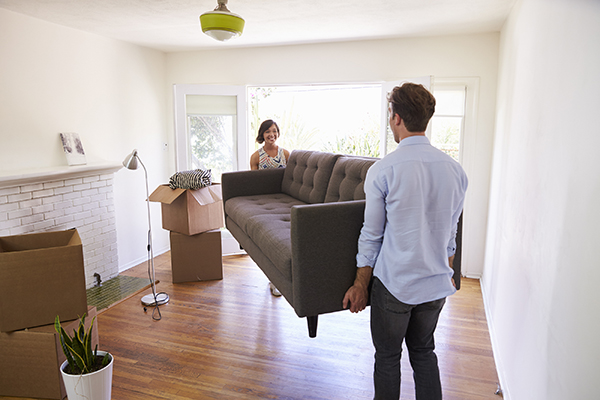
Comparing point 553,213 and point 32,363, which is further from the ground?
point 553,213

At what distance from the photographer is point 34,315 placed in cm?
218

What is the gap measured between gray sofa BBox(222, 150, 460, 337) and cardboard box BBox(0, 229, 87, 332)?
1.04 m

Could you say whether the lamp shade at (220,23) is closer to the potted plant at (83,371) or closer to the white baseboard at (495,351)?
the potted plant at (83,371)

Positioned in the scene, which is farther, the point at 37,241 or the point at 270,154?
the point at 270,154

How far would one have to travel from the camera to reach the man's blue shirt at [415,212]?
1.43 metres

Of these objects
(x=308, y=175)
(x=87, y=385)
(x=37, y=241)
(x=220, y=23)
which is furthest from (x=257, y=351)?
(x=220, y=23)

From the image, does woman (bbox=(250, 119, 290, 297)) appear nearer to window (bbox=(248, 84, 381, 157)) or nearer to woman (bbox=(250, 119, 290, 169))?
woman (bbox=(250, 119, 290, 169))

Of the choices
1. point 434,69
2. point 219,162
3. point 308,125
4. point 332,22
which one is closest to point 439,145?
point 434,69

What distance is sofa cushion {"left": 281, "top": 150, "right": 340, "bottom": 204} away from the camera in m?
3.05

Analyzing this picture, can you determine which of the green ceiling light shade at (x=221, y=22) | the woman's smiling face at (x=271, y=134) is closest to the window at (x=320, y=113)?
the woman's smiling face at (x=271, y=134)

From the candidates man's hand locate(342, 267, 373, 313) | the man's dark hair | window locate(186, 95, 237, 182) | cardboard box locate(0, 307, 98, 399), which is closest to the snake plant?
cardboard box locate(0, 307, 98, 399)

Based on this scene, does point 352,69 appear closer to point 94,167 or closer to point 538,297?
point 94,167

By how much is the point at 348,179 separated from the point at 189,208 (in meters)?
1.70

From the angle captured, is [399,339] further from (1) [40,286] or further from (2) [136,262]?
(2) [136,262]
